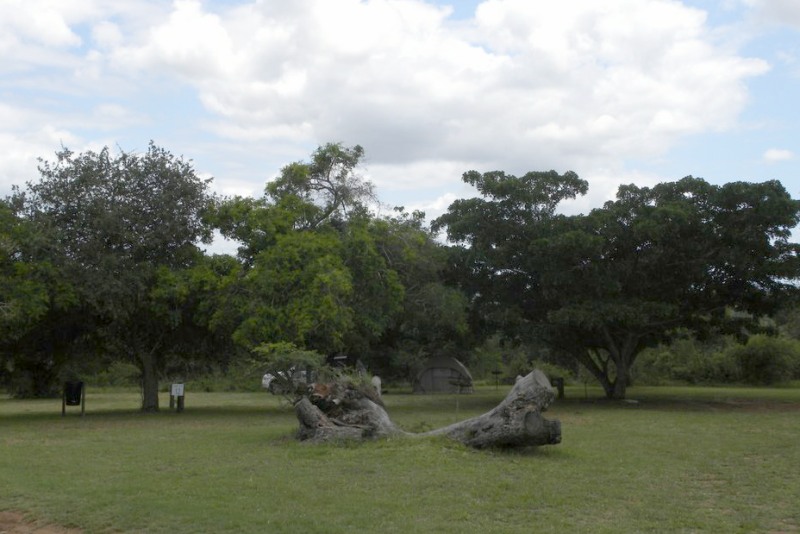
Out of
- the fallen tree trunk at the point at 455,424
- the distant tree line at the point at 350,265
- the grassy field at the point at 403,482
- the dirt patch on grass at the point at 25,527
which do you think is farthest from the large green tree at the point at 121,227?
the dirt patch on grass at the point at 25,527

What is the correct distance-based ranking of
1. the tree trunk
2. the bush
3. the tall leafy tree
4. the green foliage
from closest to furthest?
the tall leafy tree < the tree trunk < the bush < the green foliage

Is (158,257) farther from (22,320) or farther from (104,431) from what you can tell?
(104,431)

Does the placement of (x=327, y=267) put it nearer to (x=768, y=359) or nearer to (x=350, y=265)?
(x=350, y=265)

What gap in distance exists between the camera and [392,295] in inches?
1065

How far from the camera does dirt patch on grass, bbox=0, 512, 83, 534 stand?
28.3 ft

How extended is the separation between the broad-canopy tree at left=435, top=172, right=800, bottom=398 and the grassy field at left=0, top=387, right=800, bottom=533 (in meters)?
9.38

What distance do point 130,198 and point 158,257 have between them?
2.08m

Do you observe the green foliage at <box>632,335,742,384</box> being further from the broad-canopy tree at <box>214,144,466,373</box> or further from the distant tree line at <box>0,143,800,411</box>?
the broad-canopy tree at <box>214,144,466,373</box>

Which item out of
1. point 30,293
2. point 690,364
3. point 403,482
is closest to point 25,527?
point 403,482

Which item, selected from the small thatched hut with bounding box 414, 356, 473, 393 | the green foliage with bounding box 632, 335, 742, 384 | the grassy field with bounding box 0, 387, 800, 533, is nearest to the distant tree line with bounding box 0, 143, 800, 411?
the grassy field with bounding box 0, 387, 800, 533

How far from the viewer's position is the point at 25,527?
883 cm

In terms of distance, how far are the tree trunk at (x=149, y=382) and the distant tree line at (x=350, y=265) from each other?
7 centimetres

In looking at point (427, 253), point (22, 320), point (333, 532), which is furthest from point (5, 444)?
point (427, 253)

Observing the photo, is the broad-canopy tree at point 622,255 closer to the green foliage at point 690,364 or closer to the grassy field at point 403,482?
the grassy field at point 403,482
